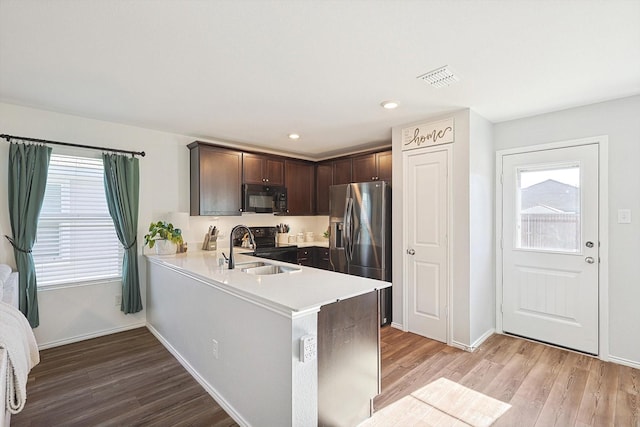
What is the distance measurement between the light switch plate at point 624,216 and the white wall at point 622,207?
26 millimetres

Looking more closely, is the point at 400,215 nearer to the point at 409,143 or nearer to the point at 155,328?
the point at 409,143

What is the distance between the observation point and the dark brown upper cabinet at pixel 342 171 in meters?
4.78

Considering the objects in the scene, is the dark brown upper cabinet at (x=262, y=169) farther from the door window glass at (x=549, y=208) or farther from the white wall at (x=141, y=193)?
the door window glass at (x=549, y=208)

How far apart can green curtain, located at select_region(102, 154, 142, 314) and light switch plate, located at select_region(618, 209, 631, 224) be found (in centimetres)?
499

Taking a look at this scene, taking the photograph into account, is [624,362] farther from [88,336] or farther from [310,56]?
[88,336]

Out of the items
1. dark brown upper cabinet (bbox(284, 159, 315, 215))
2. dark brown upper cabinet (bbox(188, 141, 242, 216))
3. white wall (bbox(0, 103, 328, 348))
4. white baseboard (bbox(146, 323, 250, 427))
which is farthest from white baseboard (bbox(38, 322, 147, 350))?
dark brown upper cabinet (bbox(284, 159, 315, 215))

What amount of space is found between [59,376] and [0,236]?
146 cm

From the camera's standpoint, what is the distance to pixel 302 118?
11.2ft

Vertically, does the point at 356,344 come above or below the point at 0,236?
below

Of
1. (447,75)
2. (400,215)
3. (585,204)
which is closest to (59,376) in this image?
(400,215)

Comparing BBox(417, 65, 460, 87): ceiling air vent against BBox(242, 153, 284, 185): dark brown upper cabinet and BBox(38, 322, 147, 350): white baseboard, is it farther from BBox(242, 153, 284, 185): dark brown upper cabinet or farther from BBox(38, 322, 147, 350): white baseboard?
BBox(38, 322, 147, 350): white baseboard

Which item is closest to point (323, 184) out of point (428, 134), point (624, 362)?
point (428, 134)

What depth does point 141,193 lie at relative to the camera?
3736 mm

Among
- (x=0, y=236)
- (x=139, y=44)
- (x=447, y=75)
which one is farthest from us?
(x=0, y=236)
